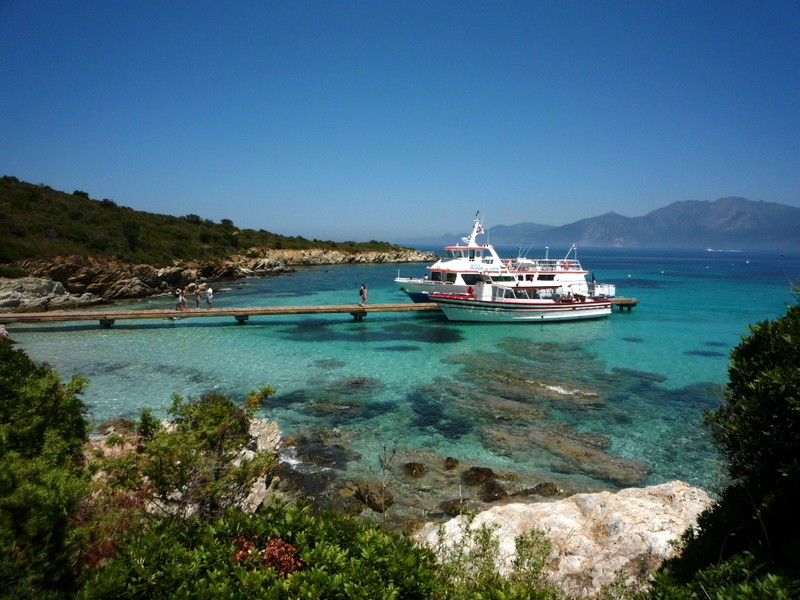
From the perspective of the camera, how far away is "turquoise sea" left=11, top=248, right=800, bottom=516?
11.4 meters

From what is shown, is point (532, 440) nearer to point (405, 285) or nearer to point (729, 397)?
point (729, 397)

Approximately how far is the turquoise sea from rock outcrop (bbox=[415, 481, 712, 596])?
2.56 metres

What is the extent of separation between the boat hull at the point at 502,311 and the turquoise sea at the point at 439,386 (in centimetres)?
75

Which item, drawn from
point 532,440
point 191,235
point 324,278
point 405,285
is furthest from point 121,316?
point 191,235

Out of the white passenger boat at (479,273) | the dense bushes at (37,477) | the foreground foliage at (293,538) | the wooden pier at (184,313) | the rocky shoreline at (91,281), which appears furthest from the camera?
the white passenger boat at (479,273)

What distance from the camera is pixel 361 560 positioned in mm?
4074

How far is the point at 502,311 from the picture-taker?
30.6m

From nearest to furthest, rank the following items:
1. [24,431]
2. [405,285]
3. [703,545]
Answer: [703,545]
[24,431]
[405,285]

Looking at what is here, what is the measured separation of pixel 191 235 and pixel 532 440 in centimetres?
6154

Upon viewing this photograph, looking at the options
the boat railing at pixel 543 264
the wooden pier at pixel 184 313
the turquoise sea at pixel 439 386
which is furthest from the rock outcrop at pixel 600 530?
the boat railing at pixel 543 264

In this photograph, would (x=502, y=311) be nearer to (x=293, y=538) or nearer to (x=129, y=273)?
(x=293, y=538)

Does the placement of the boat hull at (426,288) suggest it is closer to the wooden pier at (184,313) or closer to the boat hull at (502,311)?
the wooden pier at (184,313)

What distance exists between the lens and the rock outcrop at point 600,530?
18.8ft

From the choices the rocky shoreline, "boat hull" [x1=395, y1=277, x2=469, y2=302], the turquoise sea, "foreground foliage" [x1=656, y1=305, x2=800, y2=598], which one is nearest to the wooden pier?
the turquoise sea
